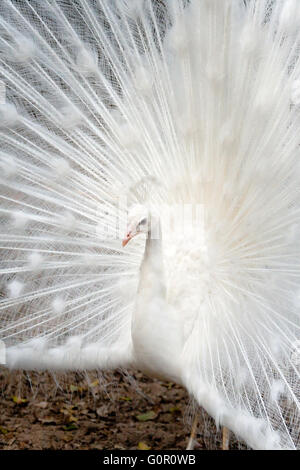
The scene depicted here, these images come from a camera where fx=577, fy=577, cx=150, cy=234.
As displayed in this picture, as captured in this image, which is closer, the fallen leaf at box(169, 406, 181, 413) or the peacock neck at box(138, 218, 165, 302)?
the peacock neck at box(138, 218, 165, 302)

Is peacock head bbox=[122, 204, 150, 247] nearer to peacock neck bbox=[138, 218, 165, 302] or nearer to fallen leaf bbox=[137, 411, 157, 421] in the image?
peacock neck bbox=[138, 218, 165, 302]

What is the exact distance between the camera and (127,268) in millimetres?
2535

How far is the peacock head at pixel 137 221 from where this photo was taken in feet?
6.58

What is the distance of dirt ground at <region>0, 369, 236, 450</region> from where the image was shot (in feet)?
9.78

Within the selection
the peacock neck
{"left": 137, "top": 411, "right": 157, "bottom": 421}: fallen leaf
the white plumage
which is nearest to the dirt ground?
{"left": 137, "top": 411, "right": 157, "bottom": 421}: fallen leaf

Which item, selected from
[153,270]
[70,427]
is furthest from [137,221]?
[70,427]

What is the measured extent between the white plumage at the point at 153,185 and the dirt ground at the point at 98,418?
1.84 feet

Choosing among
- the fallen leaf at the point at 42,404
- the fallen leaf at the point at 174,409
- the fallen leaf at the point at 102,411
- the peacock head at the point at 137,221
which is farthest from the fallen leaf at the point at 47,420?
the peacock head at the point at 137,221

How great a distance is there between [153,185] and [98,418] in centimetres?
158

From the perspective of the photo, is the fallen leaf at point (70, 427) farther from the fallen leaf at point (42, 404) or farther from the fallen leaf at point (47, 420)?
the fallen leaf at point (42, 404)

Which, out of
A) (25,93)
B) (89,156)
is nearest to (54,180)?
(89,156)
